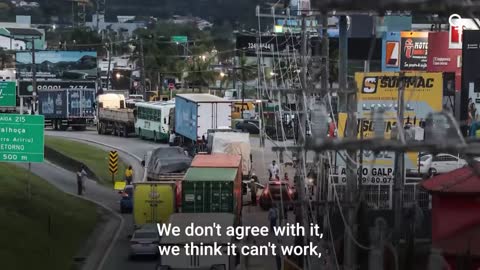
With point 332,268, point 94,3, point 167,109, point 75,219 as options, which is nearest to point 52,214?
point 75,219

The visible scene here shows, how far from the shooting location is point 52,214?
2873 centimetres

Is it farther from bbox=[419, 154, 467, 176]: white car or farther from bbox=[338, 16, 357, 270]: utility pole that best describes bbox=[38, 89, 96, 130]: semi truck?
bbox=[338, 16, 357, 270]: utility pole

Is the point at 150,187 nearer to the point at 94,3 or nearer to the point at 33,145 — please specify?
the point at 33,145

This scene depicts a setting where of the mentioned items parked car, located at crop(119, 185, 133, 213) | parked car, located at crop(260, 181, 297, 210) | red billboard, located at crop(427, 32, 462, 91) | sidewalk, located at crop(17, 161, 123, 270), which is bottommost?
sidewalk, located at crop(17, 161, 123, 270)

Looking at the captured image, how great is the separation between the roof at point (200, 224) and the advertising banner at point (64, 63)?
6313cm

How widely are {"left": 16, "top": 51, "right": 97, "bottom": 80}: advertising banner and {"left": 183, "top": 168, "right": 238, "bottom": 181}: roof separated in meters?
57.8

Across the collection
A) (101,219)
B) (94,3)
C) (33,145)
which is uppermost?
(94,3)

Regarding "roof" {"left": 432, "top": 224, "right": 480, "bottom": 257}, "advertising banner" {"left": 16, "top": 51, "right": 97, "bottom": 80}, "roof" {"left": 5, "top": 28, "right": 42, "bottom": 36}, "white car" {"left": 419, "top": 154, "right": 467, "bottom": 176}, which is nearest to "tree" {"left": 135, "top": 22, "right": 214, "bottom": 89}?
"advertising banner" {"left": 16, "top": 51, "right": 97, "bottom": 80}

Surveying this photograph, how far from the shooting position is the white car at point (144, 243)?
24.1 m

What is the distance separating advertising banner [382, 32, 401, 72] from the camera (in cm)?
4406

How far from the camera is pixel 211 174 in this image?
27109mm

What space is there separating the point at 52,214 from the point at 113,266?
591cm

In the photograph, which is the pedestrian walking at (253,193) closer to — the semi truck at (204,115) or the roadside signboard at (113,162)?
the roadside signboard at (113,162)

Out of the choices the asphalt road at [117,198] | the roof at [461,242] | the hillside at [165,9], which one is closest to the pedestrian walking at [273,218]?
the asphalt road at [117,198]
